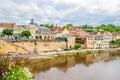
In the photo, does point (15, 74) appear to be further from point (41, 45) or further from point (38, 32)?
point (38, 32)

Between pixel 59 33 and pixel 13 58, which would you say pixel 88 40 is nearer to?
pixel 59 33

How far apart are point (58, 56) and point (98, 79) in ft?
65.7

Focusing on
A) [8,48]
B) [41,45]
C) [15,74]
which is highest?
Result: [15,74]

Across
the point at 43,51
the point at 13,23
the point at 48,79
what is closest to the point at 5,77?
the point at 48,79

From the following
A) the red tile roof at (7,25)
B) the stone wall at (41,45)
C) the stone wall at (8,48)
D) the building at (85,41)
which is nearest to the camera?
the stone wall at (8,48)

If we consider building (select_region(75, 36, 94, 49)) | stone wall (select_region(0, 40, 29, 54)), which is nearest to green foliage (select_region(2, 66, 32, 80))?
stone wall (select_region(0, 40, 29, 54))

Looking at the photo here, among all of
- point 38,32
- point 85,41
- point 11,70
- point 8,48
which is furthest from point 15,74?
point 38,32

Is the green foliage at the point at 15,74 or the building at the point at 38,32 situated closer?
the green foliage at the point at 15,74

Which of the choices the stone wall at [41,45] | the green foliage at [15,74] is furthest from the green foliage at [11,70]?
the stone wall at [41,45]

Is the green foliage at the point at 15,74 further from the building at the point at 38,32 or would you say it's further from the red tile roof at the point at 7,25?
the red tile roof at the point at 7,25

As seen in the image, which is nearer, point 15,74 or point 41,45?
point 15,74

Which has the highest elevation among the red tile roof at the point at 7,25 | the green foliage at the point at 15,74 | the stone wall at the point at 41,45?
the red tile roof at the point at 7,25

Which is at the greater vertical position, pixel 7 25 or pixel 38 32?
pixel 7 25

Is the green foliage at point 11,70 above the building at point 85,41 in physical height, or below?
above
